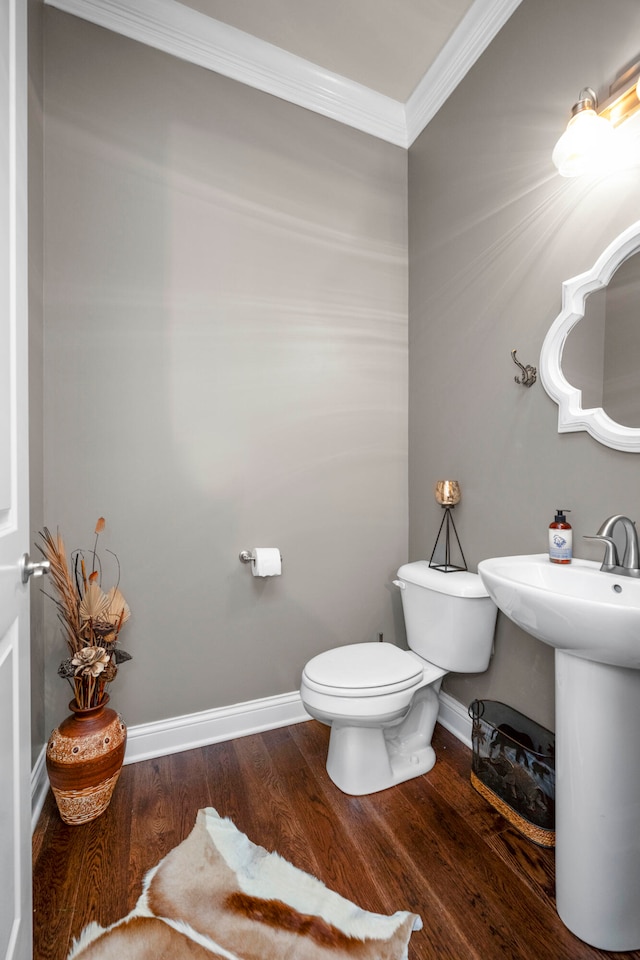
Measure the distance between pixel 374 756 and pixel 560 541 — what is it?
96 centimetres

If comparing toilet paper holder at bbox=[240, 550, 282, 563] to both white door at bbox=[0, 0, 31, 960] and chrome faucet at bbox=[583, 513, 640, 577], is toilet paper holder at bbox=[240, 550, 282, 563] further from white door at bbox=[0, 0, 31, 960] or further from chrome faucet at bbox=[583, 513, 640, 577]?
chrome faucet at bbox=[583, 513, 640, 577]

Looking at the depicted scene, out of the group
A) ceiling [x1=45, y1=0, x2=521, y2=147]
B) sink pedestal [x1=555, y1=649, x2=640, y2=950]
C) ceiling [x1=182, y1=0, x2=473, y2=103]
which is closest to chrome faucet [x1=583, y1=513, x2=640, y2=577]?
sink pedestal [x1=555, y1=649, x2=640, y2=950]

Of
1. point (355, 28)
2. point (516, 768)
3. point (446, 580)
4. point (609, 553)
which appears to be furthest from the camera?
point (355, 28)

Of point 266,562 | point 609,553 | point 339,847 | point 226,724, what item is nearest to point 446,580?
point 609,553

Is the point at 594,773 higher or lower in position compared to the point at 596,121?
lower

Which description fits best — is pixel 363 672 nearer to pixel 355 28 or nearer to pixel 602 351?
pixel 602 351

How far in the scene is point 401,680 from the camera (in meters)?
1.48

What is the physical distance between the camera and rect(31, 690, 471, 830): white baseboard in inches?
67.5

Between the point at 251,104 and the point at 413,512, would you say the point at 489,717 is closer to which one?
the point at 413,512

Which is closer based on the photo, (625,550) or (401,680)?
(625,550)

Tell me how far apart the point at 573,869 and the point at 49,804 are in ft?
5.11

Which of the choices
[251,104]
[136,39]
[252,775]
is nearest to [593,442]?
[252,775]

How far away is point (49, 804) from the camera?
1.47 meters

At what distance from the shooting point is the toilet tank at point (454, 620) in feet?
5.20
